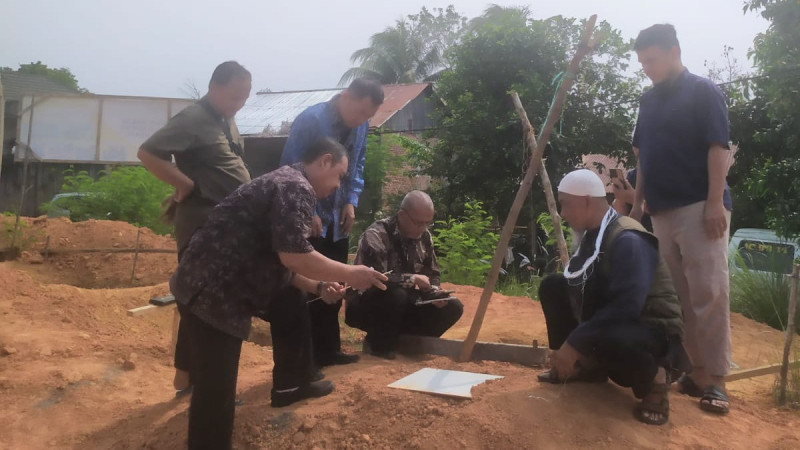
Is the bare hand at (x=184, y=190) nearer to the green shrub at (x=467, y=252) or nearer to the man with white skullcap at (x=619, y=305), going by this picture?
the man with white skullcap at (x=619, y=305)

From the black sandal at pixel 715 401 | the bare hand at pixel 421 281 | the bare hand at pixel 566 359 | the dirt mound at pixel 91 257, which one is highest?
the bare hand at pixel 421 281

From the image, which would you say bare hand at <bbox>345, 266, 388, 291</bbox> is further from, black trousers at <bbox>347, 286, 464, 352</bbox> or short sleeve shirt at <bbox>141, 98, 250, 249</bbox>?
black trousers at <bbox>347, 286, 464, 352</bbox>

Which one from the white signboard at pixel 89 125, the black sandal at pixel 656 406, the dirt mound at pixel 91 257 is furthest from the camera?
the white signboard at pixel 89 125

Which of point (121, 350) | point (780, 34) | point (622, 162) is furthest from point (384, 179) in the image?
point (121, 350)

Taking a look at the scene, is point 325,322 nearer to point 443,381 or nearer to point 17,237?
point 443,381

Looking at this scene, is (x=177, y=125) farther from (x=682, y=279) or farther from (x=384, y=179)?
(x=384, y=179)

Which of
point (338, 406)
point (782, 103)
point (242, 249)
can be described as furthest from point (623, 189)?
point (782, 103)

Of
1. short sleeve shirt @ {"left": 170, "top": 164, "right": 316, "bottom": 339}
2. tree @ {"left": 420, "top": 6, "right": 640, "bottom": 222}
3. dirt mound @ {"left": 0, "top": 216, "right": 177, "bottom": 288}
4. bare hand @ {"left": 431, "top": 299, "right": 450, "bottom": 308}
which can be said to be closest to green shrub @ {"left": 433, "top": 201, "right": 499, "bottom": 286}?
tree @ {"left": 420, "top": 6, "right": 640, "bottom": 222}

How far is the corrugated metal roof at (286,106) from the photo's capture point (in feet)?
68.6

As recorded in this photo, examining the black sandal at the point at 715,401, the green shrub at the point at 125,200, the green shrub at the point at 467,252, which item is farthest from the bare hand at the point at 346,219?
the green shrub at the point at 125,200

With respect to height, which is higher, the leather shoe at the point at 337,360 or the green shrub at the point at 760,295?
the green shrub at the point at 760,295

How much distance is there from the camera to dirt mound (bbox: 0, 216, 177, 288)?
8719 millimetres

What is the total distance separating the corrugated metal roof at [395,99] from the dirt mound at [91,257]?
1238 centimetres

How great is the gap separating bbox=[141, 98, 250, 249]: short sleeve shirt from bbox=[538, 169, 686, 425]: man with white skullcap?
69.6 inches
